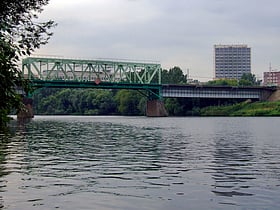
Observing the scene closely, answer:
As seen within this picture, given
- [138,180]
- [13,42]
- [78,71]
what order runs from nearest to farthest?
[13,42] < [138,180] < [78,71]

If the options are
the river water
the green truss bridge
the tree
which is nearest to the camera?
the tree

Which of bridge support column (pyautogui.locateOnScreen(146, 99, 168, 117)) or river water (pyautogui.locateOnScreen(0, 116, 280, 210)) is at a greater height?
bridge support column (pyautogui.locateOnScreen(146, 99, 168, 117))

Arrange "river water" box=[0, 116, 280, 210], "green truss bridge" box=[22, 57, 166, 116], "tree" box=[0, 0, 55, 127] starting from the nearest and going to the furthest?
"tree" box=[0, 0, 55, 127] → "river water" box=[0, 116, 280, 210] → "green truss bridge" box=[22, 57, 166, 116]

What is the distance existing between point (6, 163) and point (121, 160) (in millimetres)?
7785

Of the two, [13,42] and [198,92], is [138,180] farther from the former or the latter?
[198,92]

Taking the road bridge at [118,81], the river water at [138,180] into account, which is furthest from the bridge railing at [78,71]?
the river water at [138,180]

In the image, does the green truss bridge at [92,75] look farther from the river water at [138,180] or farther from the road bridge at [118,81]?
the river water at [138,180]

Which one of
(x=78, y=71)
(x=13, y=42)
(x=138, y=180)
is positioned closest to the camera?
(x=13, y=42)

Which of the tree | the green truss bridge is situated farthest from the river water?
the green truss bridge

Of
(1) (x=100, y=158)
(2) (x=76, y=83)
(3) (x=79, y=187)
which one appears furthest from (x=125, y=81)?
(3) (x=79, y=187)

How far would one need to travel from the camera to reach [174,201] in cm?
1966

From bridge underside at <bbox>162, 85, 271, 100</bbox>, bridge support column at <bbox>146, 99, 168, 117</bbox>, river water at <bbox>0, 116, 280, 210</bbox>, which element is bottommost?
river water at <bbox>0, 116, 280, 210</bbox>

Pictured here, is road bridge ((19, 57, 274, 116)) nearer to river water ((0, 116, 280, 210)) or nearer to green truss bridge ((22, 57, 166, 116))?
green truss bridge ((22, 57, 166, 116))

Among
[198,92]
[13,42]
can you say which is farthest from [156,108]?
[13,42]
